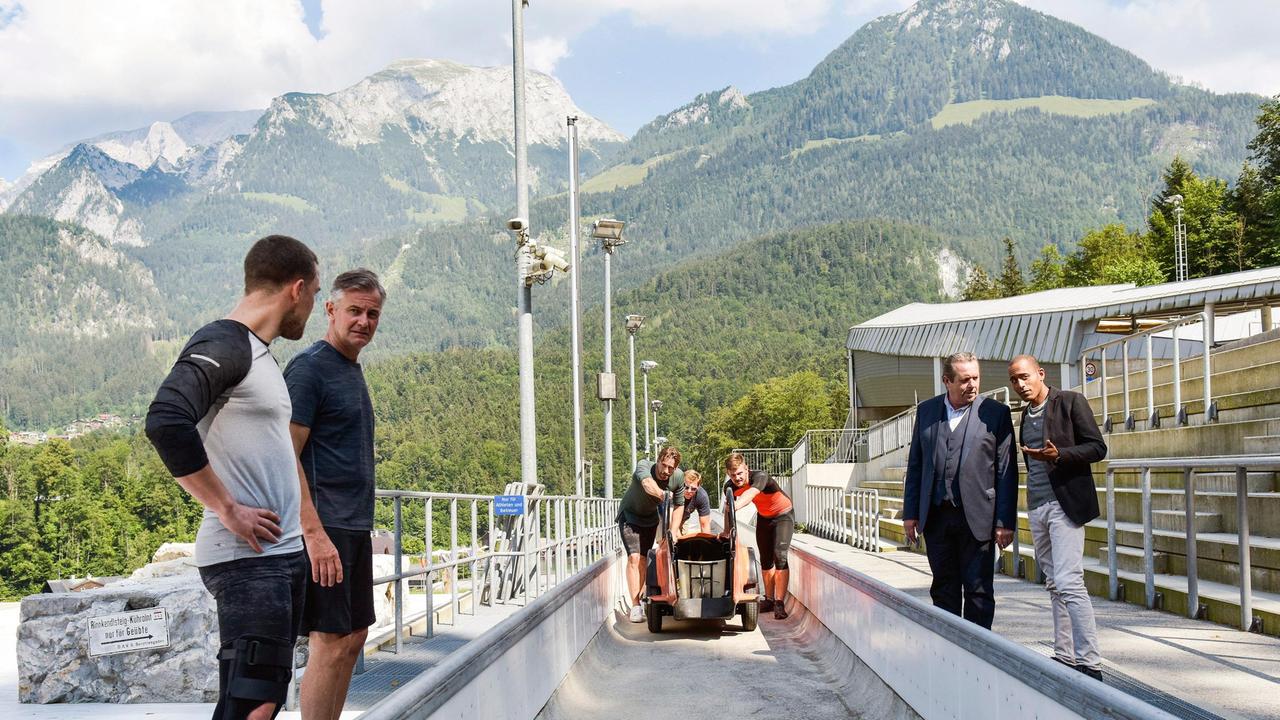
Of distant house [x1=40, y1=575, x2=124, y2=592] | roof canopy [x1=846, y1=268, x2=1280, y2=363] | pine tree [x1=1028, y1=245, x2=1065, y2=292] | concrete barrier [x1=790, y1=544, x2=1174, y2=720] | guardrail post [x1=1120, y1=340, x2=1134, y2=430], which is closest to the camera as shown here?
concrete barrier [x1=790, y1=544, x2=1174, y2=720]

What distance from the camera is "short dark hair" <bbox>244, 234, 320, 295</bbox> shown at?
149 inches

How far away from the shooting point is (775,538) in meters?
13.1

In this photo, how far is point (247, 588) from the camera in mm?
3531

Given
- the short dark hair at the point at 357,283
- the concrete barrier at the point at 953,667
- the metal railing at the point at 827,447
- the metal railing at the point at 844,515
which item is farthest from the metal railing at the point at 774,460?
the short dark hair at the point at 357,283

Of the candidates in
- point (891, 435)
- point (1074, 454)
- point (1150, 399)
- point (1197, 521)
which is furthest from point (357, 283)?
point (891, 435)

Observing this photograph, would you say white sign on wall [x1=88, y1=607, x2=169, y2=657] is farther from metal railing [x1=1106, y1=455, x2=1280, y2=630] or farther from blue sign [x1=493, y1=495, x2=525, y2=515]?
metal railing [x1=1106, y1=455, x2=1280, y2=630]

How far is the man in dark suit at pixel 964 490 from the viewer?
23.5 feet

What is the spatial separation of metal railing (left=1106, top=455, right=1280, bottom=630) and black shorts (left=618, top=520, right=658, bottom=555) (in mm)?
4910

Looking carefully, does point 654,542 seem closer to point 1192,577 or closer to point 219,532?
point 1192,577

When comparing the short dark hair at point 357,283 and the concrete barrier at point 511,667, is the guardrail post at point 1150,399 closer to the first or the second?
the concrete barrier at point 511,667

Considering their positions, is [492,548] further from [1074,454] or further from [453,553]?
[1074,454]

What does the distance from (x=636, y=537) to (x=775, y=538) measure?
155 centimetres

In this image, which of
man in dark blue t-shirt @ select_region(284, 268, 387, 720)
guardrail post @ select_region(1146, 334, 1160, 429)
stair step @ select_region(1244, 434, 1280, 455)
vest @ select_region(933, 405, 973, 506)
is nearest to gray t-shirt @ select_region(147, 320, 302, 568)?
man in dark blue t-shirt @ select_region(284, 268, 387, 720)

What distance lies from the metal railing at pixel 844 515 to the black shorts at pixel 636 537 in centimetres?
1002
